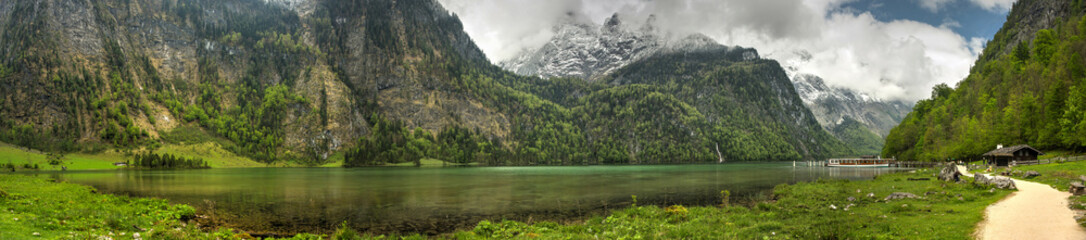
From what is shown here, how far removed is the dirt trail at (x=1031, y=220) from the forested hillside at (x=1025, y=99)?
50798 mm

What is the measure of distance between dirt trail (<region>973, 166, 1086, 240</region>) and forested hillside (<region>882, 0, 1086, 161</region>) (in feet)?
167

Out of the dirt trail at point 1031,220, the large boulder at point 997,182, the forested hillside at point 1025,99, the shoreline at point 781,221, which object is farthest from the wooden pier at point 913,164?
the dirt trail at point 1031,220

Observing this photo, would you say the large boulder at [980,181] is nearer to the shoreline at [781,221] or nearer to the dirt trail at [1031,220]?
the shoreline at [781,221]

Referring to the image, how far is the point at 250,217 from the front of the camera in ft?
120

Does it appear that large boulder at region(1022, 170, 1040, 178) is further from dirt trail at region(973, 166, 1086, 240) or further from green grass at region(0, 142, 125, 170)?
green grass at region(0, 142, 125, 170)

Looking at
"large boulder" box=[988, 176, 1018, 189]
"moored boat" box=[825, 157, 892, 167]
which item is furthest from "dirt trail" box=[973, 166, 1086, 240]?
"moored boat" box=[825, 157, 892, 167]

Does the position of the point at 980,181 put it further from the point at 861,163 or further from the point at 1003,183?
the point at 861,163

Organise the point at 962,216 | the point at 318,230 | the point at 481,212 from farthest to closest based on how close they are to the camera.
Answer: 1. the point at 481,212
2. the point at 318,230
3. the point at 962,216

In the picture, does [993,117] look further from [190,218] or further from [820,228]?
[190,218]

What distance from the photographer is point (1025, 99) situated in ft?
237

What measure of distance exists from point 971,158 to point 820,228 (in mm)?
100501

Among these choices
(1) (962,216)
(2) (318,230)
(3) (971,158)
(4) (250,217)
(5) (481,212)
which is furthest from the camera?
(3) (971,158)

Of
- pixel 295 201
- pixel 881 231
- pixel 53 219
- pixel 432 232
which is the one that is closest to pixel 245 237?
pixel 53 219

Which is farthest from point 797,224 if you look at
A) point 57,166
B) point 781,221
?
point 57,166
